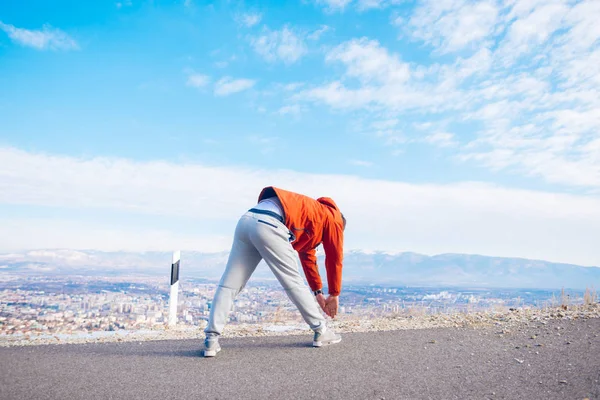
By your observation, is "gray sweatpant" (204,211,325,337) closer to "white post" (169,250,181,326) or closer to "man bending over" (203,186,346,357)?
"man bending over" (203,186,346,357)

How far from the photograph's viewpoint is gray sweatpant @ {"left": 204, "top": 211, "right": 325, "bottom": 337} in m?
4.40

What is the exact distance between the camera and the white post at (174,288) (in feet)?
23.7

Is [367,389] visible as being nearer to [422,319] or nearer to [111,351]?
[111,351]

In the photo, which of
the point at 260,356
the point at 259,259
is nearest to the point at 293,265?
the point at 259,259

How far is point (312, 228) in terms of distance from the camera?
15.3ft

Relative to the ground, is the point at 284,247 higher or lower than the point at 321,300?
higher

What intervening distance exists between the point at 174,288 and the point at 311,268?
339 centimetres

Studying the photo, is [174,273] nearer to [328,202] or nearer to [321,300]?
[321,300]

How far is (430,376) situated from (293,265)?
1607 millimetres

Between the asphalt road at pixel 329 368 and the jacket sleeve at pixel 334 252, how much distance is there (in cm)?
71

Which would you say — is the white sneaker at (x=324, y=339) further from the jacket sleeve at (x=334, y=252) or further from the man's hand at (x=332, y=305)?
the jacket sleeve at (x=334, y=252)

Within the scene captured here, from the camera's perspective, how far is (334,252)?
478 cm

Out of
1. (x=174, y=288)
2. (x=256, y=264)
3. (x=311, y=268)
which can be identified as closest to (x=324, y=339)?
(x=311, y=268)

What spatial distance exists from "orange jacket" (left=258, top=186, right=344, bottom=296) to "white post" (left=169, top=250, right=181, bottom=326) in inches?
126
